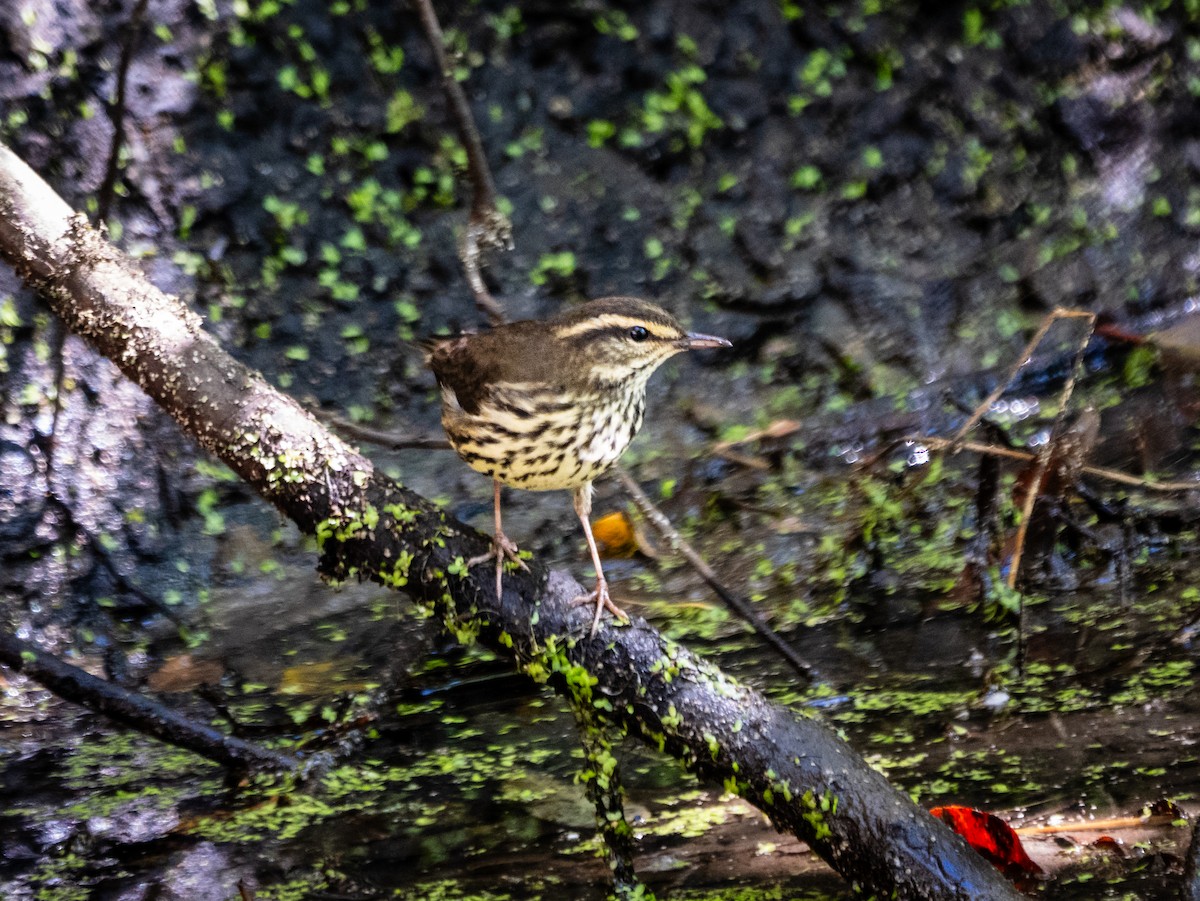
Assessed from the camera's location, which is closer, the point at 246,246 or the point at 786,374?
the point at 246,246

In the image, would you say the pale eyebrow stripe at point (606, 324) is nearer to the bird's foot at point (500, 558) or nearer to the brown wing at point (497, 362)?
the brown wing at point (497, 362)

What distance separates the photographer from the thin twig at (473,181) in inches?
134

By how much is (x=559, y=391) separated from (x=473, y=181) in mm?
715

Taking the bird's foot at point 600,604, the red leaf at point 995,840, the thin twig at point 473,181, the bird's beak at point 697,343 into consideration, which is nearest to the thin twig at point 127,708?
the bird's foot at point 600,604

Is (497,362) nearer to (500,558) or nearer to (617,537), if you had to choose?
(500,558)

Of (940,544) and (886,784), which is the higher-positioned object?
(940,544)

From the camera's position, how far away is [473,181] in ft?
12.8

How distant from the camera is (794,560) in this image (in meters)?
5.48

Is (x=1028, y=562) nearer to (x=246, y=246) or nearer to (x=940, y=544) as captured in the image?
(x=940, y=544)

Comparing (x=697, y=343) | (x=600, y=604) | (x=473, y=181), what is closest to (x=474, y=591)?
(x=600, y=604)

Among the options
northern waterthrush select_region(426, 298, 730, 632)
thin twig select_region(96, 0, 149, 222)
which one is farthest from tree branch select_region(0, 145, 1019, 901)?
northern waterthrush select_region(426, 298, 730, 632)

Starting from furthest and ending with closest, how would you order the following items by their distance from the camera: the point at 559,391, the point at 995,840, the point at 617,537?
the point at 617,537, the point at 559,391, the point at 995,840

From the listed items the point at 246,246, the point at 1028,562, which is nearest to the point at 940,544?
the point at 1028,562

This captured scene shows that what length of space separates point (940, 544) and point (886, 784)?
2.56 m
